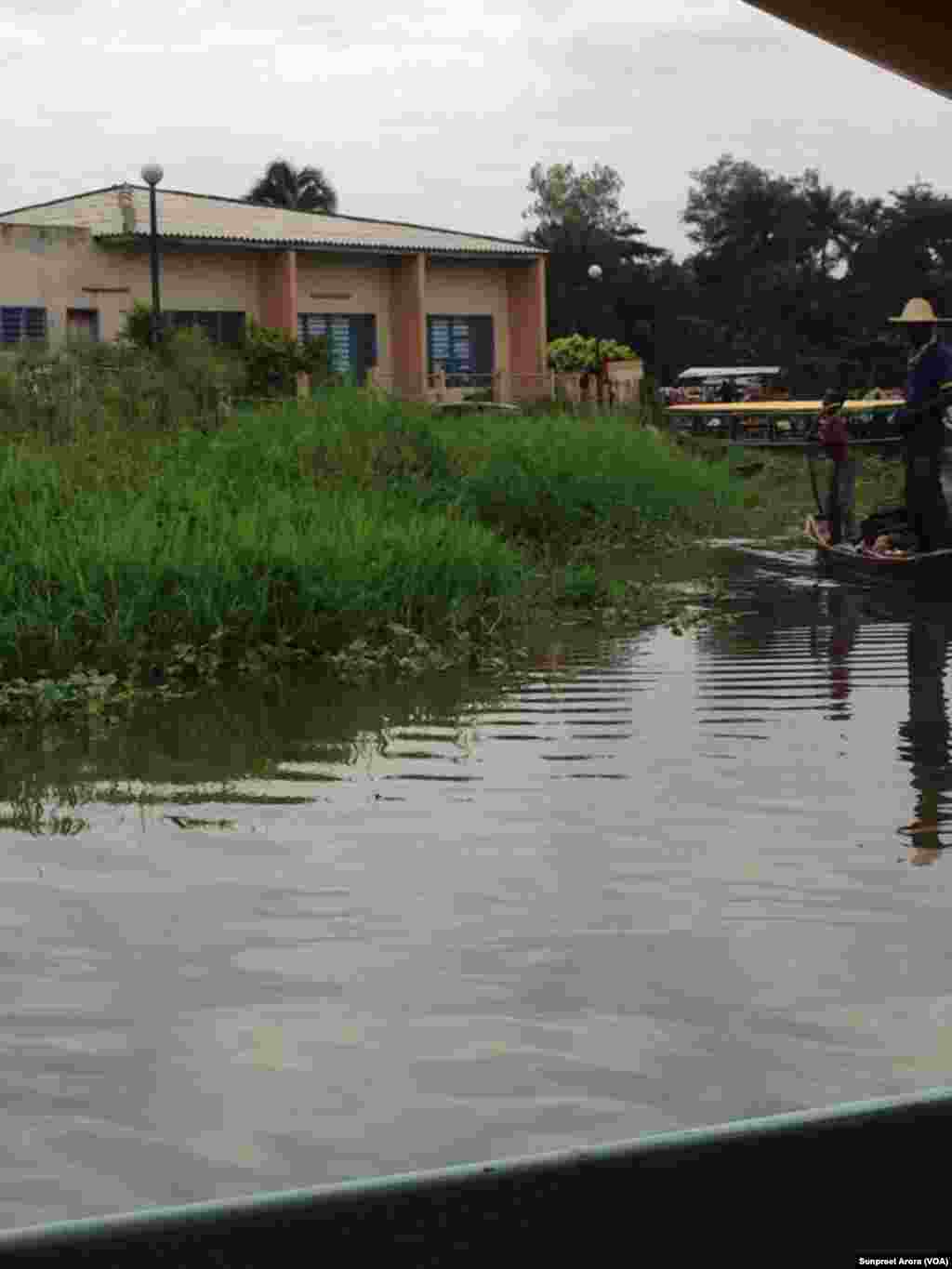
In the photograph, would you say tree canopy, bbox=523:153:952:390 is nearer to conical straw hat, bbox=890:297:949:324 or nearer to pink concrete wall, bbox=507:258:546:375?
pink concrete wall, bbox=507:258:546:375

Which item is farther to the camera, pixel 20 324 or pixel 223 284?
pixel 223 284

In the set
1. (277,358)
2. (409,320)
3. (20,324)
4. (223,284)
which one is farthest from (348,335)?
(20,324)

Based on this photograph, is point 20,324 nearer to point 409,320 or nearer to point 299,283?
point 299,283

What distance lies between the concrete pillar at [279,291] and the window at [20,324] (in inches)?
179

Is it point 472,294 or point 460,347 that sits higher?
point 472,294

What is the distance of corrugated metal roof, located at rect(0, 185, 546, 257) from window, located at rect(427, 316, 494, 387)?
64.4 inches

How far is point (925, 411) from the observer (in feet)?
46.6

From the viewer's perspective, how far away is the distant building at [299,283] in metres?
36.3

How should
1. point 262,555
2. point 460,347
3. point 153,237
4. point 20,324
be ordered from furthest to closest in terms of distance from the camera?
point 460,347 < point 20,324 < point 153,237 < point 262,555

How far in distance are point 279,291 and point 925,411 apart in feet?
86.9

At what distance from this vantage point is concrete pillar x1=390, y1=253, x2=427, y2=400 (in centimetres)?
4159

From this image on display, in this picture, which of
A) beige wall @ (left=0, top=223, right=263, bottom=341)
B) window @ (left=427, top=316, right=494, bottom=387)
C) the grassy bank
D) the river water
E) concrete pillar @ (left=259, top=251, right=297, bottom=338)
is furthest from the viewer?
window @ (left=427, top=316, right=494, bottom=387)

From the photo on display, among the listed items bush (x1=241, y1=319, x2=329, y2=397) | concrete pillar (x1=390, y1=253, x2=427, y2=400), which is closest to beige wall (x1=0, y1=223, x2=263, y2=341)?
bush (x1=241, y1=319, x2=329, y2=397)

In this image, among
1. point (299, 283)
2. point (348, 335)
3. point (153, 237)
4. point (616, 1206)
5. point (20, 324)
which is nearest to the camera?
point (616, 1206)
